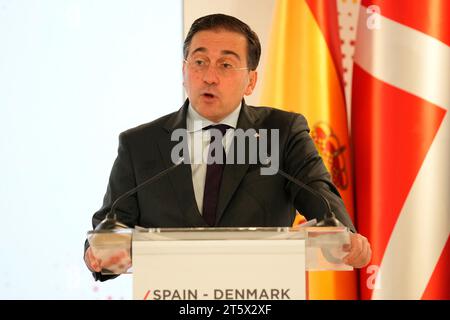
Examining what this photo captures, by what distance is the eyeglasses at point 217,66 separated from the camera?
255 centimetres

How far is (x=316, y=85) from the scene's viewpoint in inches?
140

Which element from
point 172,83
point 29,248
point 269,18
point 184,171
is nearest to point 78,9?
point 172,83

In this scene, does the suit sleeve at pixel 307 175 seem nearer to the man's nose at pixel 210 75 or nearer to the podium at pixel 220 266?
the man's nose at pixel 210 75

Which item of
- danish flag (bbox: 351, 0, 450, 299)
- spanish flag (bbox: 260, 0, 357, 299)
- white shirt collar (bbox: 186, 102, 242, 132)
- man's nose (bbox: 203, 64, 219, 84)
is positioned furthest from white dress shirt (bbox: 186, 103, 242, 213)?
danish flag (bbox: 351, 0, 450, 299)

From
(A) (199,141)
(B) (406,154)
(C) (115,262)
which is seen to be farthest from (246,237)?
(B) (406,154)

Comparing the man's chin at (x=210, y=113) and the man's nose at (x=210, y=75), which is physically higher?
the man's nose at (x=210, y=75)

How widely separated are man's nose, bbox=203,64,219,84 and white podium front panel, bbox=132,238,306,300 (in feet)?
3.05

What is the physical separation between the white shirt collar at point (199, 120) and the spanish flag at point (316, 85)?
37.0 inches

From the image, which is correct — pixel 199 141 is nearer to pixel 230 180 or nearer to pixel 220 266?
pixel 230 180

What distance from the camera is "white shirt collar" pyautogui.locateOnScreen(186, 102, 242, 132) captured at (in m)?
2.60

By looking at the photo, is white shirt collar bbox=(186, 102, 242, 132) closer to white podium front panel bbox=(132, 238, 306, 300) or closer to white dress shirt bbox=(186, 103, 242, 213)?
white dress shirt bbox=(186, 103, 242, 213)

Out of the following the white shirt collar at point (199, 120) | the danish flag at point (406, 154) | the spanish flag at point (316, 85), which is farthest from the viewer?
the spanish flag at point (316, 85)

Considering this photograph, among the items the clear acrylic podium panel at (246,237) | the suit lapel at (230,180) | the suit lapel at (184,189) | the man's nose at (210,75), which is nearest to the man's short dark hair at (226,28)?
the man's nose at (210,75)

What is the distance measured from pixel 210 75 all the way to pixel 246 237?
0.92 metres
